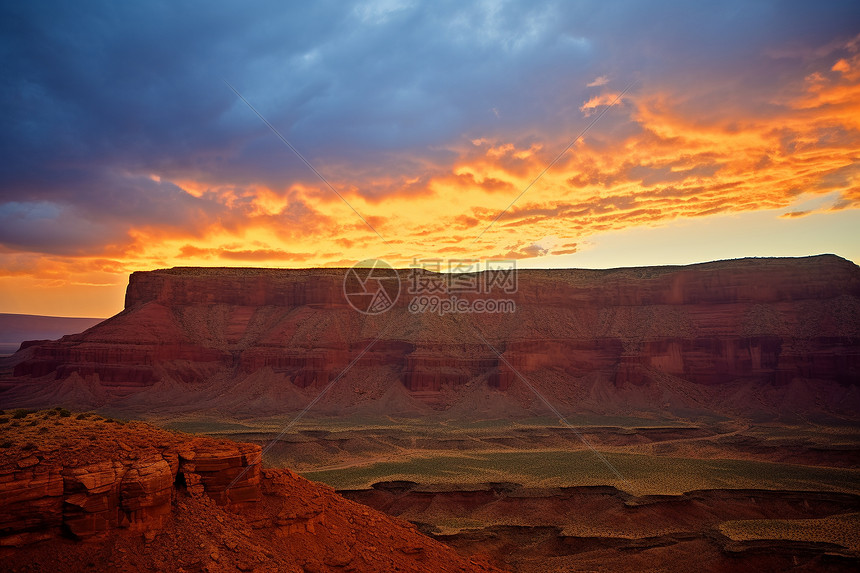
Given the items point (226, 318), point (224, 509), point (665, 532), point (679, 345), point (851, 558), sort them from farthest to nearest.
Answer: point (226, 318)
point (679, 345)
point (665, 532)
point (851, 558)
point (224, 509)

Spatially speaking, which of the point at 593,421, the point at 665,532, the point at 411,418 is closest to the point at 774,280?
the point at 593,421

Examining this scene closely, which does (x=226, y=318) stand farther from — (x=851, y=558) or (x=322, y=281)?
(x=851, y=558)

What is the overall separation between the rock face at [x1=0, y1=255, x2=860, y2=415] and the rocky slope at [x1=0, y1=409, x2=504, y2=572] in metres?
62.2

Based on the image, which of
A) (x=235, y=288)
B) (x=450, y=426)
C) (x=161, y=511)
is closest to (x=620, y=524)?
(x=161, y=511)

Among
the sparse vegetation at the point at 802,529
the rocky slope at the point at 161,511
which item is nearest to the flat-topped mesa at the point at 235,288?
the sparse vegetation at the point at 802,529

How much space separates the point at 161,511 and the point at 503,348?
78.2m

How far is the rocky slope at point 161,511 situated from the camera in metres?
11.5

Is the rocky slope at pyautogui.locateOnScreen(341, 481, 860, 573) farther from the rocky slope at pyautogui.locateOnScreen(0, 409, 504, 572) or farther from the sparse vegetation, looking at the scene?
the rocky slope at pyautogui.locateOnScreen(0, 409, 504, 572)

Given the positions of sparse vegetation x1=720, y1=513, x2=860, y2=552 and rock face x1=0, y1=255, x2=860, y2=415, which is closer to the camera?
sparse vegetation x1=720, y1=513, x2=860, y2=552

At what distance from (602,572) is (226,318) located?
8650cm

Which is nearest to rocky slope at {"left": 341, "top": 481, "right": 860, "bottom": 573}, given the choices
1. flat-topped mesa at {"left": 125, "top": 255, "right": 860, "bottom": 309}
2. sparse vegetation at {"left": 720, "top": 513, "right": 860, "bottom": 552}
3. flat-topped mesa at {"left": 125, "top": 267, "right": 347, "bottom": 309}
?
sparse vegetation at {"left": 720, "top": 513, "right": 860, "bottom": 552}

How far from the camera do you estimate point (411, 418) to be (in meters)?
73.9

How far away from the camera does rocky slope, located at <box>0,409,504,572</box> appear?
37.7 feet

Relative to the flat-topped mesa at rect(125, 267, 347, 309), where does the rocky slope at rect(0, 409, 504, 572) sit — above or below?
below
